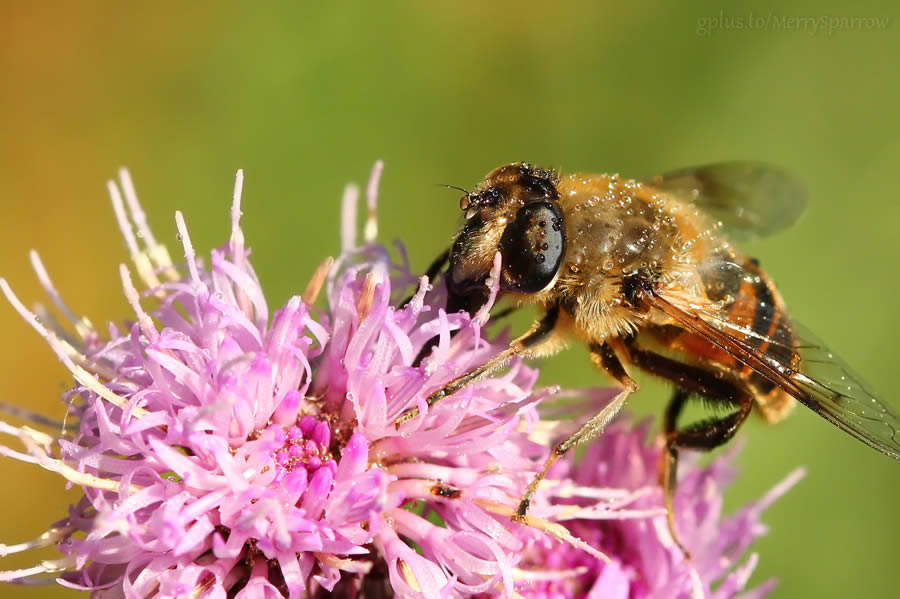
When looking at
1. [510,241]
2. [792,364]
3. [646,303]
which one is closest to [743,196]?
[792,364]

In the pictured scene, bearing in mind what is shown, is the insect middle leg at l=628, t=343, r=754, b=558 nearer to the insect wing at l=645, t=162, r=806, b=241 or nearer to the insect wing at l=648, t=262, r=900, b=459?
the insect wing at l=648, t=262, r=900, b=459

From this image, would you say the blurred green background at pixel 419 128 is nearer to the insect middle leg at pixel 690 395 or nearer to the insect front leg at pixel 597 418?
the insect middle leg at pixel 690 395

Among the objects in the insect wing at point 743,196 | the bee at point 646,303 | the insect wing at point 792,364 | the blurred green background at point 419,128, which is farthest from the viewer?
the blurred green background at point 419,128

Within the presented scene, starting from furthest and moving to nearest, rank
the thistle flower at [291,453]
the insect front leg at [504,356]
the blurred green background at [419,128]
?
the blurred green background at [419,128], the insect front leg at [504,356], the thistle flower at [291,453]

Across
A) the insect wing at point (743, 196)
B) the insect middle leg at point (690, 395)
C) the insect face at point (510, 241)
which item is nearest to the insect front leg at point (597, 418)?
the insect middle leg at point (690, 395)

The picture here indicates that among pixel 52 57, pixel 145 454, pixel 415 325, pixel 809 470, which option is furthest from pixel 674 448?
pixel 52 57

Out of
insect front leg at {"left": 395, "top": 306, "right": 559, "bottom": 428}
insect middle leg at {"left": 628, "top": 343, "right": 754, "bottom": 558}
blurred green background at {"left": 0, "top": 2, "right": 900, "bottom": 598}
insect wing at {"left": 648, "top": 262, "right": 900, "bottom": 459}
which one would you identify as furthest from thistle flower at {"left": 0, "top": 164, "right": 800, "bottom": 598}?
blurred green background at {"left": 0, "top": 2, "right": 900, "bottom": 598}

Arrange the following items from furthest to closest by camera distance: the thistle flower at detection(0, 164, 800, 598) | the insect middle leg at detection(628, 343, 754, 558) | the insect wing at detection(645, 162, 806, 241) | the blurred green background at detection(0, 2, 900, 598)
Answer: the blurred green background at detection(0, 2, 900, 598), the insect wing at detection(645, 162, 806, 241), the insect middle leg at detection(628, 343, 754, 558), the thistle flower at detection(0, 164, 800, 598)

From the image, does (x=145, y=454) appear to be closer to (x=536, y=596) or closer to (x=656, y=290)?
(x=536, y=596)
